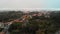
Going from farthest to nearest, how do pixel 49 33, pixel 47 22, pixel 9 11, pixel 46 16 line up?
1. pixel 9 11
2. pixel 46 16
3. pixel 47 22
4. pixel 49 33

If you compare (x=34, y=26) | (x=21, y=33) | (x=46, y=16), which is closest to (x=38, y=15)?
(x=46, y=16)

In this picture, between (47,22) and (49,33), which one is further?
(47,22)

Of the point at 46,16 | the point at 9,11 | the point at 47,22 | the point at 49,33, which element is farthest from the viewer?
the point at 9,11

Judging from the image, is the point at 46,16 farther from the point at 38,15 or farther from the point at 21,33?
the point at 21,33
